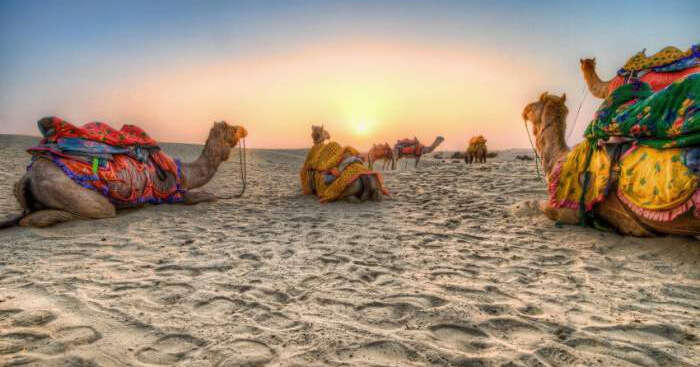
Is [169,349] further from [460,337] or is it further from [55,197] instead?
[55,197]

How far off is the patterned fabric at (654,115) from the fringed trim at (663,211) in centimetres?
51

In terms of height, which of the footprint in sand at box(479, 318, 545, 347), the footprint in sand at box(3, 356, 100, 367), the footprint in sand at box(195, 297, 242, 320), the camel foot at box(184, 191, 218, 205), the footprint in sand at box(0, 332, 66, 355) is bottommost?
the footprint in sand at box(479, 318, 545, 347)

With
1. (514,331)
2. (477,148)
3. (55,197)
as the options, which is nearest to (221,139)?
(55,197)

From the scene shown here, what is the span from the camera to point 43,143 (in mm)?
4922

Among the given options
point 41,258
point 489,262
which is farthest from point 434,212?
point 41,258

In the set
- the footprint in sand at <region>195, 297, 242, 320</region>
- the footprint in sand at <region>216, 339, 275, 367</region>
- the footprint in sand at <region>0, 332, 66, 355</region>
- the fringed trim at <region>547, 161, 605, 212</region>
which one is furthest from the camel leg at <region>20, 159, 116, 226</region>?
the fringed trim at <region>547, 161, 605, 212</region>

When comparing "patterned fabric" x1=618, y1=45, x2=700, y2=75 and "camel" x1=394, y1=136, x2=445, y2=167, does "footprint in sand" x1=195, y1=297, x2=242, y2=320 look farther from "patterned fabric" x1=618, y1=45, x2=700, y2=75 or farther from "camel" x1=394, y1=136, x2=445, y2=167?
"camel" x1=394, y1=136, x2=445, y2=167

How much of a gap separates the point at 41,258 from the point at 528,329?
3978mm

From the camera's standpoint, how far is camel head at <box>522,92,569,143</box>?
510 cm

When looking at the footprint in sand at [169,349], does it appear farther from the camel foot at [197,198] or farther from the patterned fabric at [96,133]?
the camel foot at [197,198]

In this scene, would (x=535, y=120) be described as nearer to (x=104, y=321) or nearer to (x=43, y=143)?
(x=104, y=321)

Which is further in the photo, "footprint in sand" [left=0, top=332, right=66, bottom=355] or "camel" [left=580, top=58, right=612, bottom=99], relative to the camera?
"camel" [left=580, top=58, right=612, bottom=99]

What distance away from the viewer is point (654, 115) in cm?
346

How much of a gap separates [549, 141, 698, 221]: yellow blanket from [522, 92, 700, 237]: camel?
A: 104 millimetres
